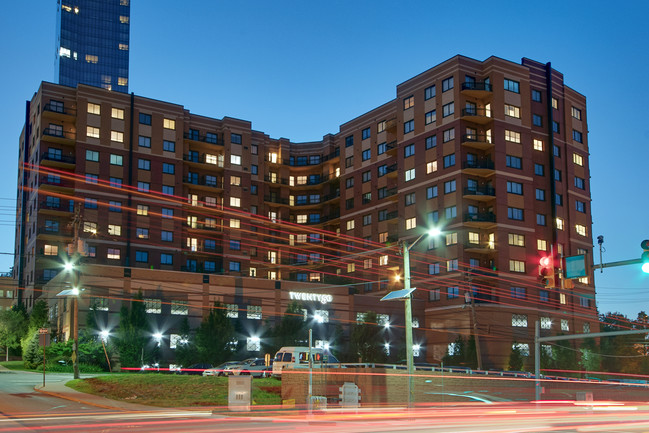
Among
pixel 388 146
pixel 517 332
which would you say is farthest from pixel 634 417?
pixel 388 146

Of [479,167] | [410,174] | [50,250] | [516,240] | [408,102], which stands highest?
[408,102]

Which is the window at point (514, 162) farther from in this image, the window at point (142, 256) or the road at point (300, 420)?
the road at point (300, 420)

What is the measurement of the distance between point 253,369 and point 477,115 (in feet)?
147

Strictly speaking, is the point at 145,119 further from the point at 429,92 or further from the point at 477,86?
the point at 477,86

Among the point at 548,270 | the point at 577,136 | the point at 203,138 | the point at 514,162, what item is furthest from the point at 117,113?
the point at 548,270

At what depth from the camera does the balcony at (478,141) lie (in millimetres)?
82938

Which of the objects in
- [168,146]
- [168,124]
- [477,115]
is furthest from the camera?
[168,124]

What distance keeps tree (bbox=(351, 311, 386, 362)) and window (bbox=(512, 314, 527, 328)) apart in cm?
1558

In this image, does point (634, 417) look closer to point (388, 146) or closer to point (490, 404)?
point (490, 404)

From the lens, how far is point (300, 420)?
2508 cm

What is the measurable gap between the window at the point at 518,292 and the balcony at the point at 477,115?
19.9 m

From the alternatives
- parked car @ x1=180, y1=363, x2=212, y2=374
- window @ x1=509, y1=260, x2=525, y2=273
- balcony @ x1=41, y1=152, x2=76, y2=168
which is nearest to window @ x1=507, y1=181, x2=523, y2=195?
window @ x1=509, y1=260, x2=525, y2=273

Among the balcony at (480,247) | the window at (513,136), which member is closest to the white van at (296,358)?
the balcony at (480,247)

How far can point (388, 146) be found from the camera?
95.8 m
